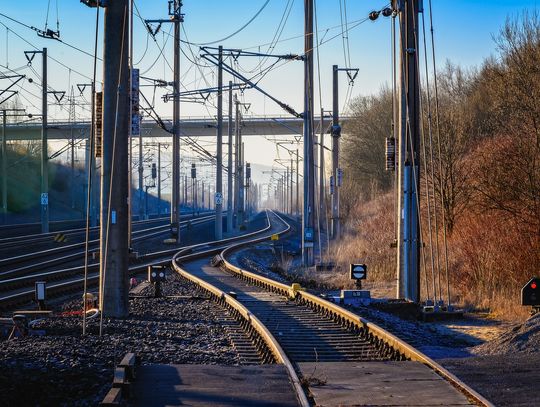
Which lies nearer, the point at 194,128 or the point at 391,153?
the point at 391,153

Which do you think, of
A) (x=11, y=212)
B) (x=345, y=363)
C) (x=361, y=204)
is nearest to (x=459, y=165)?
(x=345, y=363)

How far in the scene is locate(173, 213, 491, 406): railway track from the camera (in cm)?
872

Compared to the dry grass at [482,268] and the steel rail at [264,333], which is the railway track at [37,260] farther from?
the dry grass at [482,268]

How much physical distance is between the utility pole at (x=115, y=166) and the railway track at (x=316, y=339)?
223 centimetres

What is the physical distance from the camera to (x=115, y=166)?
52.2 ft

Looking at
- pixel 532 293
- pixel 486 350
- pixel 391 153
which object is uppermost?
pixel 391 153

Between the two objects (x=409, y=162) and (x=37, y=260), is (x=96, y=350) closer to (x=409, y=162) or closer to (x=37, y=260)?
(x=409, y=162)

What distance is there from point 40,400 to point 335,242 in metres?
31.4

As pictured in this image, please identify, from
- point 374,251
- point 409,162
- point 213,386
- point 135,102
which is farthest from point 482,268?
point 135,102

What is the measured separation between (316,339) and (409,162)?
6.21 m

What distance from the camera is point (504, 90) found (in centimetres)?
2558

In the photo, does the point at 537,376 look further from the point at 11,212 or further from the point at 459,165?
the point at 11,212

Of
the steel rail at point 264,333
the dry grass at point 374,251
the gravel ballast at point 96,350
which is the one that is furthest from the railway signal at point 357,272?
the dry grass at point 374,251

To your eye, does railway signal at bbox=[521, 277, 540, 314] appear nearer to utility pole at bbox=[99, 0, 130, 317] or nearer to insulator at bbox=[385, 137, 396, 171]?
insulator at bbox=[385, 137, 396, 171]
